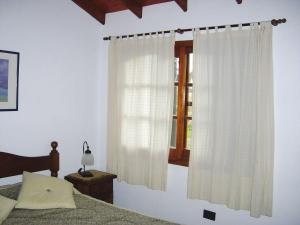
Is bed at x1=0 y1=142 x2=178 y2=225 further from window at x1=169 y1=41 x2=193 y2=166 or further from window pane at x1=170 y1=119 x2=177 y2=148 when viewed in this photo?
window pane at x1=170 y1=119 x2=177 y2=148

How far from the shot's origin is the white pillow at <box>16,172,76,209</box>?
8.09 feet

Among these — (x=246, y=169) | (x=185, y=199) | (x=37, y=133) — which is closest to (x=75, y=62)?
(x=37, y=133)

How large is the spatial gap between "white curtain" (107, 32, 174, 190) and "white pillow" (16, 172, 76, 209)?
0.98 metres

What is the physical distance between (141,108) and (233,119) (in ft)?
3.72

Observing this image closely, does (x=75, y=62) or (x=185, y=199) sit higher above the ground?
(x=75, y=62)

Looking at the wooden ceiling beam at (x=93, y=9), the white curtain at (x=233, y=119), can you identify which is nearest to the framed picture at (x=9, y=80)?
the wooden ceiling beam at (x=93, y=9)

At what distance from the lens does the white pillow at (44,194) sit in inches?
97.0

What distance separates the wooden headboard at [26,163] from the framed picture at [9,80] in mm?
520

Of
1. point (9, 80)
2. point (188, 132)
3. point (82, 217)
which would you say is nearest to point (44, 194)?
point (82, 217)

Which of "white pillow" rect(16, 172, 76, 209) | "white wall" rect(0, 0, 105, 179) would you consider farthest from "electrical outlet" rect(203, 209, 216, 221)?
"white wall" rect(0, 0, 105, 179)

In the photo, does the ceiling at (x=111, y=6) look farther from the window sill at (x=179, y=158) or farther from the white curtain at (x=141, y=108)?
the window sill at (x=179, y=158)

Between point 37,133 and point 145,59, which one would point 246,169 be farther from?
point 37,133

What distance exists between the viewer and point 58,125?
11.4 ft

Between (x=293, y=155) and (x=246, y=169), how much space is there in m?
0.45
